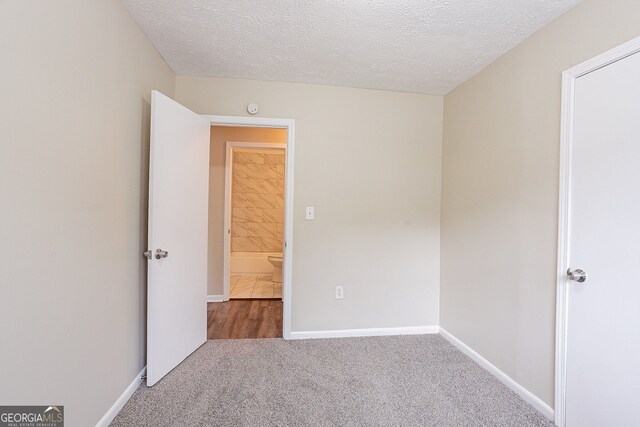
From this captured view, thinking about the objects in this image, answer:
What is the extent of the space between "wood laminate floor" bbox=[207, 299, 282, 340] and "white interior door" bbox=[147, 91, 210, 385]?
32 cm

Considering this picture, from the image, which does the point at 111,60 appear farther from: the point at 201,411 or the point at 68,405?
the point at 201,411

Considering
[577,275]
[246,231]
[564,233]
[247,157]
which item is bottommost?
[246,231]

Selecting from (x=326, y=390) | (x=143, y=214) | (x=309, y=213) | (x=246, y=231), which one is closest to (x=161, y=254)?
(x=143, y=214)

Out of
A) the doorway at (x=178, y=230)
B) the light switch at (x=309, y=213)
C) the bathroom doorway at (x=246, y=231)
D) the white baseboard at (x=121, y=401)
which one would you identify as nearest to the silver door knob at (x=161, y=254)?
the doorway at (x=178, y=230)

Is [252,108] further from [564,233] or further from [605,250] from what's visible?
[605,250]

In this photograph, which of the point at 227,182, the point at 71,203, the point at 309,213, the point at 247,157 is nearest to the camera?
the point at 71,203

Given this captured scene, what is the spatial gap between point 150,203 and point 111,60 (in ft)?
2.76

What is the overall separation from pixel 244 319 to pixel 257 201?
2921 millimetres

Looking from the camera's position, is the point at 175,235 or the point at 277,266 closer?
the point at 175,235

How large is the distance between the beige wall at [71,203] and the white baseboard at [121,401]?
37 mm

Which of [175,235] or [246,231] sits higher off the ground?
[175,235]

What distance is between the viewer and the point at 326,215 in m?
2.58

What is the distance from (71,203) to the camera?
1.21m

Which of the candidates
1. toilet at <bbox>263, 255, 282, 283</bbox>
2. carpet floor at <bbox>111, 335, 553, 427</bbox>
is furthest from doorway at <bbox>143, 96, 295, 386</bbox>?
toilet at <bbox>263, 255, 282, 283</bbox>
